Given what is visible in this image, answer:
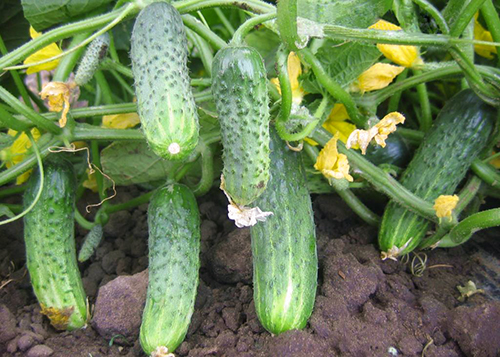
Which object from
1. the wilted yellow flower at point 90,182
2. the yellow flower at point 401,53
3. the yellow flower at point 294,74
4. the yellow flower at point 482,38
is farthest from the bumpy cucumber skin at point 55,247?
the yellow flower at point 482,38

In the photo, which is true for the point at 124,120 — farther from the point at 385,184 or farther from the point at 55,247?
the point at 385,184

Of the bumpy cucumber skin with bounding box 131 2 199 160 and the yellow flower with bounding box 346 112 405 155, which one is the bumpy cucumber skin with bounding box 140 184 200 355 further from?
the yellow flower with bounding box 346 112 405 155

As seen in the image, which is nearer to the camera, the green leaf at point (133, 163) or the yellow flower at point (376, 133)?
the yellow flower at point (376, 133)

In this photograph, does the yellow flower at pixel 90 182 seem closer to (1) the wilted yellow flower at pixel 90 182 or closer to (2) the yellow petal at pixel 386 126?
(1) the wilted yellow flower at pixel 90 182

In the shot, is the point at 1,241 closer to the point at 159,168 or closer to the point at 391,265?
the point at 159,168

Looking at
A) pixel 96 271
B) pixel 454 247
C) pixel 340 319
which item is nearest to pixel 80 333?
pixel 96 271

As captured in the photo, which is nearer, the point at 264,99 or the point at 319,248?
the point at 264,99
